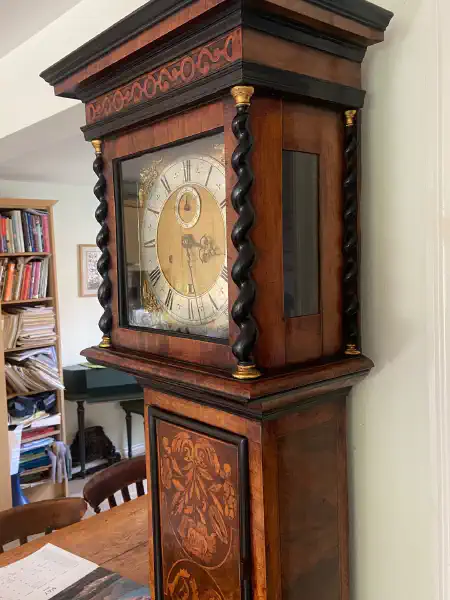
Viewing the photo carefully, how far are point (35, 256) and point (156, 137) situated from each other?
2998 mm

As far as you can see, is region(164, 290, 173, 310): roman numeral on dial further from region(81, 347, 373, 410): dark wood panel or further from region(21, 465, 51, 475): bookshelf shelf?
region(21, 465, 51, 475): bookshelf shelf

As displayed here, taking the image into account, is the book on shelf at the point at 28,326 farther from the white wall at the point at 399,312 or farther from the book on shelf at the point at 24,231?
the white wall at the point at 399,312

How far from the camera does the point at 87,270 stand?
440 centimetres

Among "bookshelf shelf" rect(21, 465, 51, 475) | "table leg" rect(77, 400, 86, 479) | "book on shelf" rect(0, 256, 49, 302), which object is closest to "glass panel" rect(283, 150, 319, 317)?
"book on shelf" rect(0, 256, 49, 302)

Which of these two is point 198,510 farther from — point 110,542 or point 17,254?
point 17,254

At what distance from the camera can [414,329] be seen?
0.86 metres

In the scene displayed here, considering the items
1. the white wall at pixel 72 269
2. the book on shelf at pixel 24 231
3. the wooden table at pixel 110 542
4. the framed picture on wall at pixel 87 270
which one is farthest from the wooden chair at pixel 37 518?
the framed picture on wall at pixel 87 270

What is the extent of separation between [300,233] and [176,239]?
21cm

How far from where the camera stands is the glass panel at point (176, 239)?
32.4 inches

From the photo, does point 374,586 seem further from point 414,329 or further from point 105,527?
point 105,527

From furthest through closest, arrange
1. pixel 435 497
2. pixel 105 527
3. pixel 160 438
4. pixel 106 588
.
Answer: pixel 105 527, pixel 106 588, pixel 160 438, pixel 435 497

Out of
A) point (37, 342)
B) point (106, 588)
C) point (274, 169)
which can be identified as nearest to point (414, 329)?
point (274, 169)

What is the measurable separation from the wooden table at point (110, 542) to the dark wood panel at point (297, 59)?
3.80ft

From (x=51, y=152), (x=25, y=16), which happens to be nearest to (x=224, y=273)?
(x=25, y=16)
